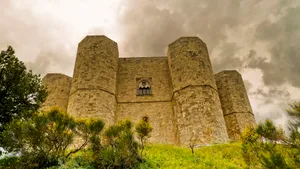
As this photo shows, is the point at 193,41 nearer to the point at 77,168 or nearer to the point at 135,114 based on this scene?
the point at 135,114

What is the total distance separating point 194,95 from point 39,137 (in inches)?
446

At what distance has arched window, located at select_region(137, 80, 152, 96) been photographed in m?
18.7

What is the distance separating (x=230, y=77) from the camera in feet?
68.5

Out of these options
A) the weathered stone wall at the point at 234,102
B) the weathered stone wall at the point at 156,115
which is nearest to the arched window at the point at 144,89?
the weathered stone wall at the point at 156,115

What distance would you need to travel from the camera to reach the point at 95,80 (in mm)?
16484

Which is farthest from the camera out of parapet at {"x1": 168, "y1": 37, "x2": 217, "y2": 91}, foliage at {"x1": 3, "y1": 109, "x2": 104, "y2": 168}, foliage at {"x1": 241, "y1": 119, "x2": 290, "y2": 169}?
parapet at {"x1": 168, "y1": 37, "x2": 217, "y2": 91}

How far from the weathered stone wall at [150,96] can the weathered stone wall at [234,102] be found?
563 cm

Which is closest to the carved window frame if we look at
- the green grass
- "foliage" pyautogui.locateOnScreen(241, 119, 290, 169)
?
the green grass

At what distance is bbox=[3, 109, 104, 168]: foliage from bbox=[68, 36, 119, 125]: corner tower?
22.4ft

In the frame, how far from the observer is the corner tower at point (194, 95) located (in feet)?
47.8

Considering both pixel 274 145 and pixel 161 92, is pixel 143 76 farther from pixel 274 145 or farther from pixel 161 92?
pixel 274 145

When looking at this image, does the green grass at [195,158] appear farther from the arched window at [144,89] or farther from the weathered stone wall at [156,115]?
the arched window at [144,89]

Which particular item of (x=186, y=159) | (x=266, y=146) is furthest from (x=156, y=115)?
(x=266, y=146)

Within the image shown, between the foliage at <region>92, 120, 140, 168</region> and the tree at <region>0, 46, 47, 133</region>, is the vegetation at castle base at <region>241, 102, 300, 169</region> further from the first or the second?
the tree at <region>0, 46, 47, 133</region>
